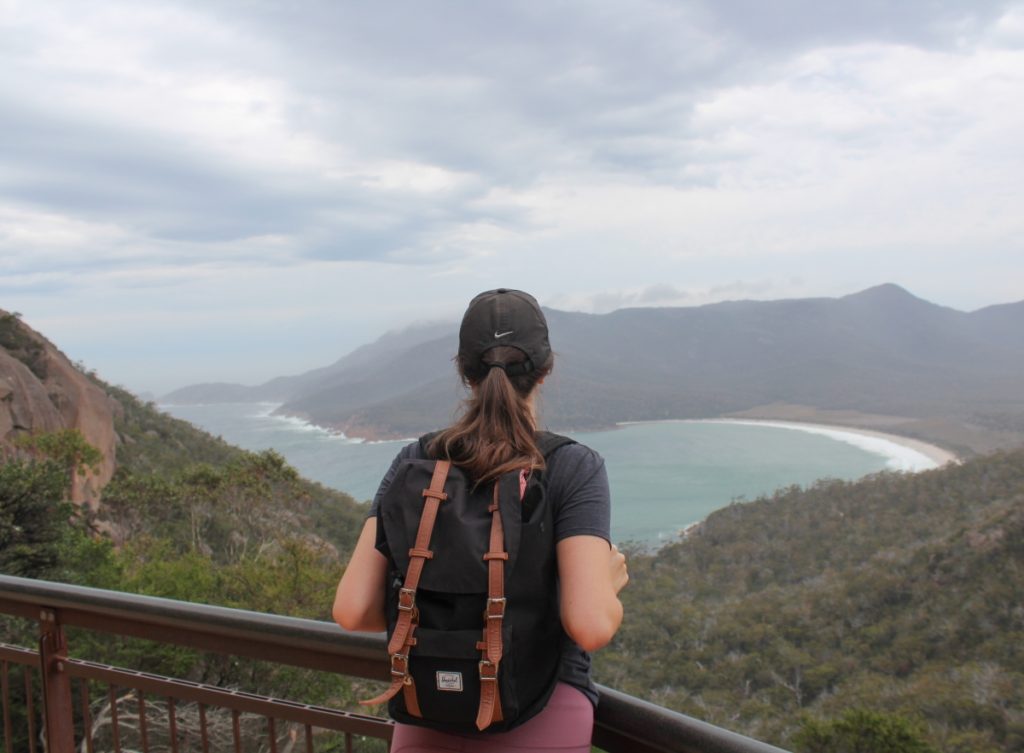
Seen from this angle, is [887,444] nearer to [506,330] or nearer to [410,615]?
→ [506,330]

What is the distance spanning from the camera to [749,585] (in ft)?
98.4

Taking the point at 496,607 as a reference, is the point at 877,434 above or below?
below

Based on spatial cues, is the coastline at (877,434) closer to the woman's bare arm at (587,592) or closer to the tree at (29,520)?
the tree at (29,520)

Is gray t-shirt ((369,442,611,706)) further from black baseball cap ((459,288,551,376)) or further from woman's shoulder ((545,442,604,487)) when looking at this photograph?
black baseball cap ((459,288,551,376))

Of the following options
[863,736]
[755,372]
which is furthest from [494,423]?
[755,372]

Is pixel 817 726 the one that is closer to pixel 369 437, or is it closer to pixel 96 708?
pixel 96 708

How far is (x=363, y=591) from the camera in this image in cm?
133

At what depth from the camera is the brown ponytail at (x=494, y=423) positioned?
1222 millimetres

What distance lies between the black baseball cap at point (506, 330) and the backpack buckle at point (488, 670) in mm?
475

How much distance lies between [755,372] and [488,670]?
134731mm

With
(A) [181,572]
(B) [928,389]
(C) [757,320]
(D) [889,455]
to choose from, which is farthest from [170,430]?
(C) [757,320]

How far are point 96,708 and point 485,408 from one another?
7100 millimetres

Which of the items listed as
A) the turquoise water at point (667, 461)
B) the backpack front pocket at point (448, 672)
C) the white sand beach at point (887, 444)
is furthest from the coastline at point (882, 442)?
the backpack front pocket at point (448, 672)

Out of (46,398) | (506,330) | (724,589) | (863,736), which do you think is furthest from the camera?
(724,589)
